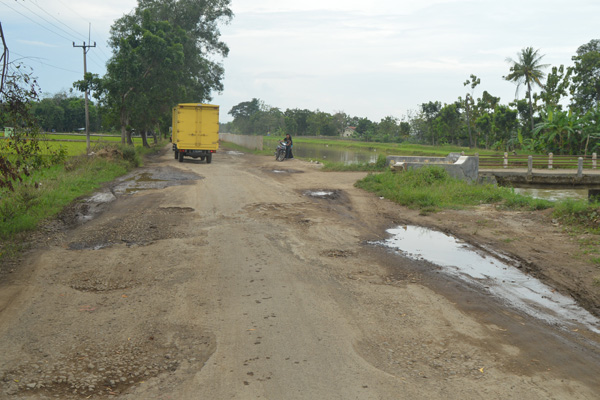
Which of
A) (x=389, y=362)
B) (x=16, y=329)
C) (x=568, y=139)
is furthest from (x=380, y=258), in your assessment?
(x=568, y=139)

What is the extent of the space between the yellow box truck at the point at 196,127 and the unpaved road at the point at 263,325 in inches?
671

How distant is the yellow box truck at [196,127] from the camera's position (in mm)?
26297

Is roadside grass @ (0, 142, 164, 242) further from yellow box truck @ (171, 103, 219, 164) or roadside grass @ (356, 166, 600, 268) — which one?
roadside grass @ (356, 166, 600, 268)

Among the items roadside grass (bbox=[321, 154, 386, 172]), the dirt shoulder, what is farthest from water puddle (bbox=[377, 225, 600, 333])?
roadside grass (bbox=[321, 154, 386, 172])

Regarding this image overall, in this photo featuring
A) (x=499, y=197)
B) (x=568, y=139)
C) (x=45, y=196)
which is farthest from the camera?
(x=568, y=139)

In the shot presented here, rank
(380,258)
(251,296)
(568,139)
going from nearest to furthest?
(251,296) < (380,258) < (568,139)

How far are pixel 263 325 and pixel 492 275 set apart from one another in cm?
403

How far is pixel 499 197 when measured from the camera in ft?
46.2

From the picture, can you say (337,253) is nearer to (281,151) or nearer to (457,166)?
(457,166)

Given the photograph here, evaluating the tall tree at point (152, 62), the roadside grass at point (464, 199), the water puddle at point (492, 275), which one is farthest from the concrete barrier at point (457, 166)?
the tall tree at point (152, 62)

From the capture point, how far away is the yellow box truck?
26.3 m

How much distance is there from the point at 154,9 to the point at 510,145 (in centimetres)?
3595

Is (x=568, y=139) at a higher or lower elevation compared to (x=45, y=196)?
higher

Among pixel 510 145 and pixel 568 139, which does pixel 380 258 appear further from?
pixel 510 145
